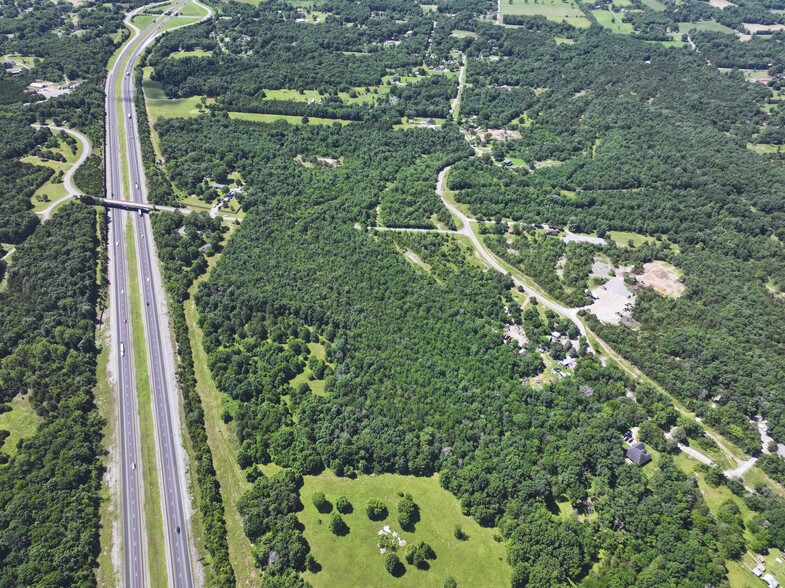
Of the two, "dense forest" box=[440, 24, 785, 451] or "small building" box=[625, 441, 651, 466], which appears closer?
"small building" box=[625, 441, 651, 466]

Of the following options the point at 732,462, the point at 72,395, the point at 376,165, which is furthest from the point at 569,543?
the point at 376,165

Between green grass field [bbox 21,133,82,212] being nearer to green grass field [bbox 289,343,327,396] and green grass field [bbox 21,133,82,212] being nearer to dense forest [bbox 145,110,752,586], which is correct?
dense forest [bbox 145,110,752,586]

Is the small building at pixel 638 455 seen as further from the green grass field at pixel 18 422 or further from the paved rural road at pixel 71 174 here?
the paved rural road at pixel 71 174

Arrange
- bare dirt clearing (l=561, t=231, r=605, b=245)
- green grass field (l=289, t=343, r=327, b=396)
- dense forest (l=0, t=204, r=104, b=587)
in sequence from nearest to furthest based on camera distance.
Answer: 1. dense forest (l=0, t=204, r=104, b=587)
2. green grass field (l=289, t=343, r=327, b=396)
3. bare dirt clearing (l=561, t=231, r=605, b=245)

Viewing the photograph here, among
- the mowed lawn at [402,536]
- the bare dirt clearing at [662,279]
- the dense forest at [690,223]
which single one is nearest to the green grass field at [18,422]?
the mowed lawn at [402,536]

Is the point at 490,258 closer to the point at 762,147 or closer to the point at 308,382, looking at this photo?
the point at 308,382

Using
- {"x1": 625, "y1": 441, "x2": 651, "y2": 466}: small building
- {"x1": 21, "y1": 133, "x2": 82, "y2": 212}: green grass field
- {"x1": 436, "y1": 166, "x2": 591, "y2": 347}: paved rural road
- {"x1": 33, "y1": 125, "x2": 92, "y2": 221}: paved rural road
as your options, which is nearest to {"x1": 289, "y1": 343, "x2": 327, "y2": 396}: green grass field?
{"x1": 436, "y1": 166, "x2": 591, "y2": 347}: paved rural road

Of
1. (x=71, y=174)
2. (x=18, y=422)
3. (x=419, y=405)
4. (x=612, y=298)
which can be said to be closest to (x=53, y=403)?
(x=18, y=422)
